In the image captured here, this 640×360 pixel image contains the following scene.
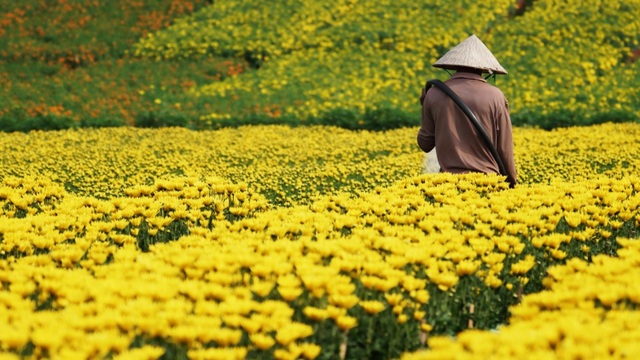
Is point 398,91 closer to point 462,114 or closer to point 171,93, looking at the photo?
point 171,93

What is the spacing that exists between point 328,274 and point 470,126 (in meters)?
3.48

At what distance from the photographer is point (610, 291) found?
2.64 metres

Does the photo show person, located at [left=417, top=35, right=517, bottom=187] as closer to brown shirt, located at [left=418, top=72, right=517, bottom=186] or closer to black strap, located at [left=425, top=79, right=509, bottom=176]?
brown shirt, located at [left=418, top=72, right=517, bottom=186]

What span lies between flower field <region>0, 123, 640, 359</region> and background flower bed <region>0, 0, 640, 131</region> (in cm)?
1119

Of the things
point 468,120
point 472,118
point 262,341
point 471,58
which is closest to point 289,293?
point 262,341

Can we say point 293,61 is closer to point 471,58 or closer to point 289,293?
point 471,58

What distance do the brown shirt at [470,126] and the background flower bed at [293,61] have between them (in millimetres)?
10071

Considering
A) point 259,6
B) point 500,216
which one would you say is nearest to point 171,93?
point 259,6

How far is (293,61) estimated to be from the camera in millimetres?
20703

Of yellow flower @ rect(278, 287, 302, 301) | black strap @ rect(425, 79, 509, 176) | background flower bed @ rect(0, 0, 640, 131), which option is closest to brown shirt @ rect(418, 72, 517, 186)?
black strap @ rect(425, 79, 509, 176)

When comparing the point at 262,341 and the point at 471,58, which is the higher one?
the point at 471,58

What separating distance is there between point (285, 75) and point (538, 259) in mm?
16552

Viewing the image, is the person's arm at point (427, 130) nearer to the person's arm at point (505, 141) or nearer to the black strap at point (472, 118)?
the black strap at point (472, 118)

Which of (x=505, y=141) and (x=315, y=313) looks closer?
(x=315, y=313)
